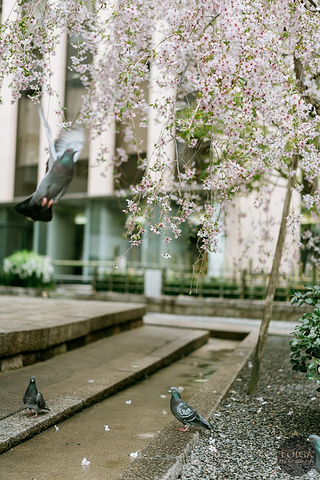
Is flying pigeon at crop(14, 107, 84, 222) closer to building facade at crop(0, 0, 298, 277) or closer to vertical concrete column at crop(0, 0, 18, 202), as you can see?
building facade at crop(0, 0, 298, 277)

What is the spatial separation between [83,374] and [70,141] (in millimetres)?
3014

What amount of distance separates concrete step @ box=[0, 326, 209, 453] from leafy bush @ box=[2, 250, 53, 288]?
23.8 ft

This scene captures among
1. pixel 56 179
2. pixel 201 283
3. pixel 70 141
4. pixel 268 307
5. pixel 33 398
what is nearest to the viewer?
pixel 33 398

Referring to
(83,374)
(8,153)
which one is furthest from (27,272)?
(83,374)

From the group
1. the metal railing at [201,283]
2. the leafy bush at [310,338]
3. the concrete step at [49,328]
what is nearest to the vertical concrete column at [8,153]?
the metal railing at [201,283]

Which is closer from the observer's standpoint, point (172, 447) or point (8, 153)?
point (172, 447)

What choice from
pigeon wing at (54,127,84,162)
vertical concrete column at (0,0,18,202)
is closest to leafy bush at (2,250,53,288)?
vertical concrete column at (0,0,18,202)

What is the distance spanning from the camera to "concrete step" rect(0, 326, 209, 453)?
13.0 feet

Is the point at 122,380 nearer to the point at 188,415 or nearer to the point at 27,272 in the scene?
the point at 188,415

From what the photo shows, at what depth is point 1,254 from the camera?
22.1 metres

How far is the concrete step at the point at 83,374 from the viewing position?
13.0 feet

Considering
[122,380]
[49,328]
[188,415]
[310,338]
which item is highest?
[310,338]

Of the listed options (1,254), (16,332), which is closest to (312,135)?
(16,332)

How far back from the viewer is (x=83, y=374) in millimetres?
5637
